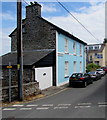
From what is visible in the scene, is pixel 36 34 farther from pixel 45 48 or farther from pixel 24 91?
pixel 24 91

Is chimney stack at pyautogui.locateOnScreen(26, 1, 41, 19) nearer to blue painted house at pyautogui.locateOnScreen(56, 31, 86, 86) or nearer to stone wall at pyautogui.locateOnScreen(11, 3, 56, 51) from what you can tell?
stone wall at pyautogui.locateOnScreen(11, 3, 56, 51)

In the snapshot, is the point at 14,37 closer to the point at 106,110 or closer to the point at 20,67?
the point at 20,67

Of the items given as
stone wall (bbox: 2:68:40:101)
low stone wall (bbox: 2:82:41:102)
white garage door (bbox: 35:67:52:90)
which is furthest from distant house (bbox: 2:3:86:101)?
low stone wall (bbox: 2:82:41:102)

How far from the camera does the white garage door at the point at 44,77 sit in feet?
49.5

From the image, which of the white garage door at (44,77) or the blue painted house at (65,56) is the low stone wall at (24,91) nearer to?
the white garage door at (44,77)

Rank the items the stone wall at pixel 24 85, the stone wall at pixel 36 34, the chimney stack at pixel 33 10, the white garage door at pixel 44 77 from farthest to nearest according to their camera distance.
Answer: the chimney stack at pixel 33 10 → the stone wall at pixel 36 34 → the white garage door at pixel 44 77 → the stone wall at pixel 24 85

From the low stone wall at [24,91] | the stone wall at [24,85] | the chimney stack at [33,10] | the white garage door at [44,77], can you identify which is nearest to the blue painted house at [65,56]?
the white garage door at [44,77]

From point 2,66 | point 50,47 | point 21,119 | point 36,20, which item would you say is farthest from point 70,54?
point 21,119

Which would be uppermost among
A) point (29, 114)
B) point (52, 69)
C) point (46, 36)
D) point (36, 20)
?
point (36, 20)

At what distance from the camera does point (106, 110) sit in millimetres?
7879

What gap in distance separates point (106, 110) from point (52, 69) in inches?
418

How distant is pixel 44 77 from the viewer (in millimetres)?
16156

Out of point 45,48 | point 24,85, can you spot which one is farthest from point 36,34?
point 24,85

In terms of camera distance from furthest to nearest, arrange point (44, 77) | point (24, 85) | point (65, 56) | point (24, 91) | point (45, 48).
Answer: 1. point (65, 56)
2. point (45, 48)
3. point (44, 77)
4. point (24, 85)
5. point (24, 91)
